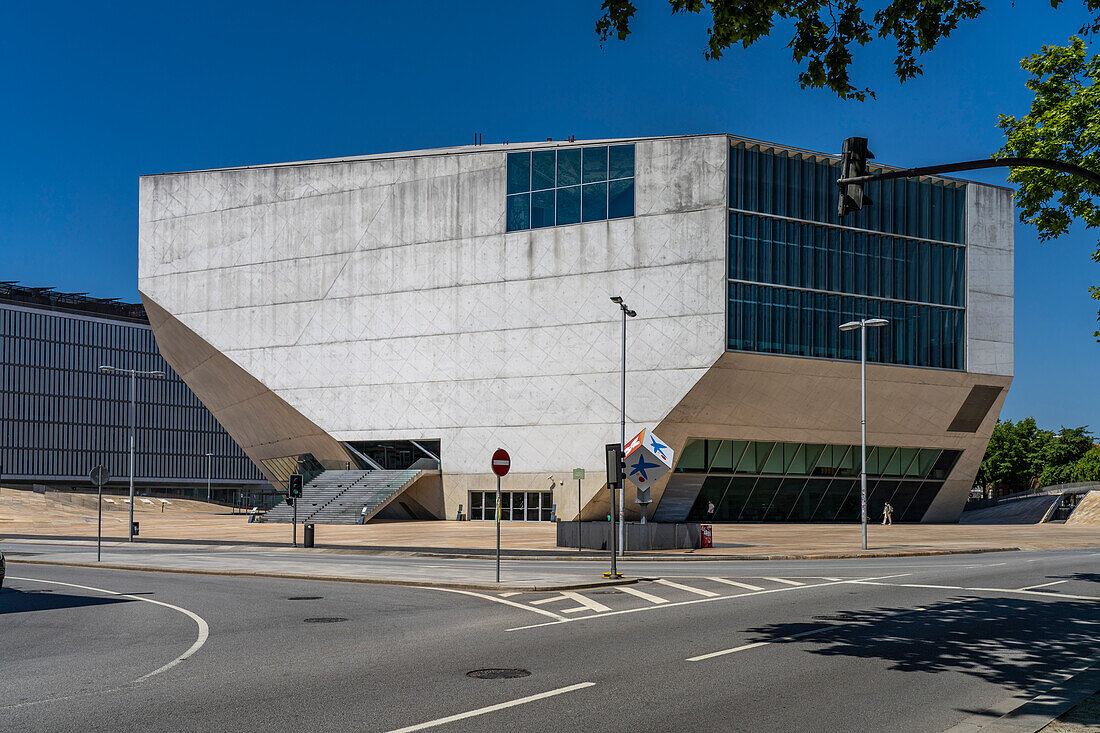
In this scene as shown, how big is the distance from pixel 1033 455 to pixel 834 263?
3168 inches

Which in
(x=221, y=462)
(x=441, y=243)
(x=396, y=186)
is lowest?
(x=221, y=462)

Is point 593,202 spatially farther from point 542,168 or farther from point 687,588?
point 687,588

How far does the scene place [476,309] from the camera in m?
59.4

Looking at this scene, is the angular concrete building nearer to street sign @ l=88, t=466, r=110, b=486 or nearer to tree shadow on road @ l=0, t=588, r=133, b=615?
street sign @ l=88, t=466, r=110, b=486

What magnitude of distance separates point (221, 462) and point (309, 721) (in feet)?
466

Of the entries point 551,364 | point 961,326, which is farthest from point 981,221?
point 551,364

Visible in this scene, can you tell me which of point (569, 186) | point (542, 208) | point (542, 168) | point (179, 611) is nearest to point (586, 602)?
point (179, 611)

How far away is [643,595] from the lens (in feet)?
61.9

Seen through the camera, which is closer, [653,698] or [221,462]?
[653,698]

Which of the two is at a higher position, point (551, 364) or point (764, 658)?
point (551, 364)

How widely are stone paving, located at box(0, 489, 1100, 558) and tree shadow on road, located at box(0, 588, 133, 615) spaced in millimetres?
16464

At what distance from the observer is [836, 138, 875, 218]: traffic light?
40.1ft

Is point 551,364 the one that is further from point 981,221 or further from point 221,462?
point 221,462

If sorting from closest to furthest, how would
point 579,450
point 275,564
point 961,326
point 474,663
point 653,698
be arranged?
point 653,698, point 474,663, point 275,564, point 579,450, point 961,326
